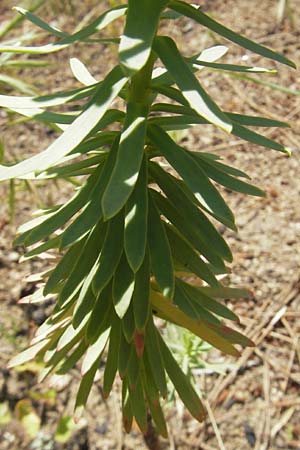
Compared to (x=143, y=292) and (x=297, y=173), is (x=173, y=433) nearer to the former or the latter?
(x=143, y=292)

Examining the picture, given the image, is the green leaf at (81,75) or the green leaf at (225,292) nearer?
the green leaf at (81,75)

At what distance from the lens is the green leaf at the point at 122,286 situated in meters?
0.84

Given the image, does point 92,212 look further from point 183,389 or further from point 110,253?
point 183,389

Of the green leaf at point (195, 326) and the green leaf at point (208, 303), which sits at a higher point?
the green leaf at point (208, 303)

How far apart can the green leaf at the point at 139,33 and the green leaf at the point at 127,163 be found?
0.14 metres

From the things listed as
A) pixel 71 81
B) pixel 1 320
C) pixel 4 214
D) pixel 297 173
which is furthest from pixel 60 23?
pixel 1 320

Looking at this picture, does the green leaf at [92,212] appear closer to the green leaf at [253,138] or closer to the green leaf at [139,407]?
the green leaf at [253,138]

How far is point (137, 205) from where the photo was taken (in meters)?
0.83

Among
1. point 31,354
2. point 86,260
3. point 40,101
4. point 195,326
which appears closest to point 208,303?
point 195,326

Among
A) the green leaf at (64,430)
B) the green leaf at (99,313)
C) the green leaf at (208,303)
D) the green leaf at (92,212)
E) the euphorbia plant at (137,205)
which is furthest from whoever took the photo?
the green leaf at (64,430)

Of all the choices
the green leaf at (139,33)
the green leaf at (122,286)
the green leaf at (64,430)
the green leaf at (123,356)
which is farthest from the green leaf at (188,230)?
the green leaf at (64,430)

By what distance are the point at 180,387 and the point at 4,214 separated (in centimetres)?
117

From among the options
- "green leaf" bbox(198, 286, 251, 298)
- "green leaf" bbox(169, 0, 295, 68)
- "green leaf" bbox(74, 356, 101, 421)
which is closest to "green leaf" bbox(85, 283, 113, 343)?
"green leaf" bbox(74, 356, 101, 421)

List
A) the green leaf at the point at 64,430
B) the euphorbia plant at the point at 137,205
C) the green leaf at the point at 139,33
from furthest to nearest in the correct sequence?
the green leaf at the point at 64,430, the euphorbia plant at the point at 137,205, the green leaf at the point at 139,33
